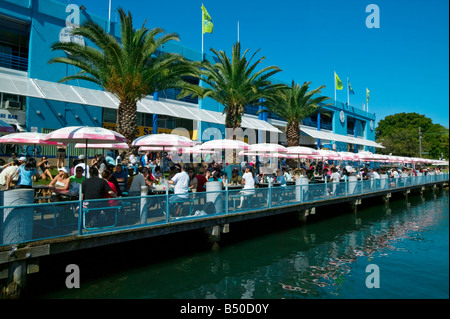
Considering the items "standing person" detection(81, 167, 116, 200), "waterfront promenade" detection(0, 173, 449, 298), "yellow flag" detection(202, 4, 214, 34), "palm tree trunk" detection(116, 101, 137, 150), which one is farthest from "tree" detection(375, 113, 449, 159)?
"standing person" detection(81, 167, 116, 200)

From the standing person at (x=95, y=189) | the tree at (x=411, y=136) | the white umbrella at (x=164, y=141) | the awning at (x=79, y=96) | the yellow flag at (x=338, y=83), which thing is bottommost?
the standing person at (x=95, y=189)

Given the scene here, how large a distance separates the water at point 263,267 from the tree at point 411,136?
1943 inches

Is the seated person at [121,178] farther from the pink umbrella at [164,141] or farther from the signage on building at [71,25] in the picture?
the signage on building at [71,25]

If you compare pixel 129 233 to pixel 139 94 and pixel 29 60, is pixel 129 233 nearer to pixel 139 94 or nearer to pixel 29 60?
pixel 139 94

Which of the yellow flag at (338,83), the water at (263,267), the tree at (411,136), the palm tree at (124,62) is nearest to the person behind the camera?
the water at (263,267)

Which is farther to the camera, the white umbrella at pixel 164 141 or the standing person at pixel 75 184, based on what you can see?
the white umbrella at pixel 164 141

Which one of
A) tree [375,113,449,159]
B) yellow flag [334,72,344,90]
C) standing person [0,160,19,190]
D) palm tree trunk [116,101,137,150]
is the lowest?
standing person [0,160,19,190]

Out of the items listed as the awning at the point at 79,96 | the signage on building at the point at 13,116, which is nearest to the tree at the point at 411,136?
the awning at the point at 79,96

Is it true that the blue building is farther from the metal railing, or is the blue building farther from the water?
the metal railing

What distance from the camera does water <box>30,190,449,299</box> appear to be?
294 inches

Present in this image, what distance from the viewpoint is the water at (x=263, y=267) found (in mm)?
7465

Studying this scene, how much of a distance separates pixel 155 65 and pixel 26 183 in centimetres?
947

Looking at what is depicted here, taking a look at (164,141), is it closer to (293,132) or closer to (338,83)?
(293,132)

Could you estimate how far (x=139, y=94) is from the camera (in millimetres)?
16062
